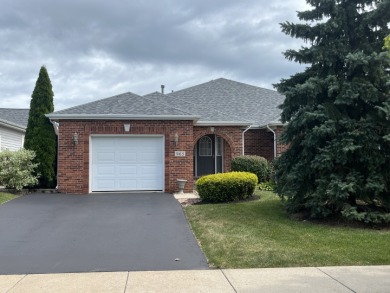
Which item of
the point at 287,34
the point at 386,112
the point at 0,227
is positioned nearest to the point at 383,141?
the point at 386,112

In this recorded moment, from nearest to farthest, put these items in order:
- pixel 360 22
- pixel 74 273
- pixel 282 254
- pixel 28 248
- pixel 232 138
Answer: pixel 74 273, pixel 282 254, pixel 28 248, pixel 360 22, pixel 232 138

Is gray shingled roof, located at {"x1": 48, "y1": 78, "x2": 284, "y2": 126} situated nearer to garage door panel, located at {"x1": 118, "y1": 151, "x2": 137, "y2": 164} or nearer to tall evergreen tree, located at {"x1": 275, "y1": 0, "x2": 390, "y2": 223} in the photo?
garage door panel, located at {"x1": 118, "y1": 151, "x2": 137, "y2": 164}

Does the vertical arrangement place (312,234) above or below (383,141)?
below

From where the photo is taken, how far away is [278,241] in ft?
24.7

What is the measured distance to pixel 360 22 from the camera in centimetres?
969

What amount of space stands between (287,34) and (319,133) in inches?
114

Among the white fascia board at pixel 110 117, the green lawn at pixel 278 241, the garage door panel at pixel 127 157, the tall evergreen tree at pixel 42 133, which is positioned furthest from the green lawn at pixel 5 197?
the green lawn at pixel 278 241

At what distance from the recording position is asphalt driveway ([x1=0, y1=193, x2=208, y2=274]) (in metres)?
6.41

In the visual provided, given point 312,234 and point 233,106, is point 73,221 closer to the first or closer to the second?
point 312,234

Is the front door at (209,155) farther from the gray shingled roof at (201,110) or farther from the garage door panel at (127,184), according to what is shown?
the garage door panel at (127,184)

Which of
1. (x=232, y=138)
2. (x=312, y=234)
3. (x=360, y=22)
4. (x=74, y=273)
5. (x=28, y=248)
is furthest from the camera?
(x=232, y=138)

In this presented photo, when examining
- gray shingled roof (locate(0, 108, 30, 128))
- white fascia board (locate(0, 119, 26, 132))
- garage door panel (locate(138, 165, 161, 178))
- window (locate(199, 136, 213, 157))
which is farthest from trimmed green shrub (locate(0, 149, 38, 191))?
gray shingled roof (locate(0, 108, 30, 128))

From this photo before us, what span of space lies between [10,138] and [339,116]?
60.6ft

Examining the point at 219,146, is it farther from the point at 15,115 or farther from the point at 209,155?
the point at 15,115
